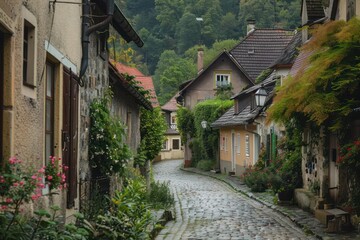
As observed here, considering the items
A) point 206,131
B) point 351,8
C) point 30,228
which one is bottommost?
point 30,228

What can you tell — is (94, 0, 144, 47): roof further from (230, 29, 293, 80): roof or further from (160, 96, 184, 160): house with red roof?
(160, 96, 184, 160): house with red roof

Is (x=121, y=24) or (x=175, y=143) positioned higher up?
(x=121, y=24)

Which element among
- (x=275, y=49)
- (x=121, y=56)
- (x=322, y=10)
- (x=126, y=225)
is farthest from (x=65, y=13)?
(x=275, y=49)

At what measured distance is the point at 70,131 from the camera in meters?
9.11

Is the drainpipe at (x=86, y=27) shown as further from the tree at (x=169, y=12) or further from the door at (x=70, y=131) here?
the tree at (x=169, y=12)

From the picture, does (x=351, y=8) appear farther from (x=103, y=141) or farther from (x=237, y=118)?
(x=237, y=118)

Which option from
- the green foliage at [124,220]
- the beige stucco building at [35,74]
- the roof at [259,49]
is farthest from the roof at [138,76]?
the beige stucco building at [35,74]

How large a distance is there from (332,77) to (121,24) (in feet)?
14.0

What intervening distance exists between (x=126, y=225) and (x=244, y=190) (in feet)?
59.8

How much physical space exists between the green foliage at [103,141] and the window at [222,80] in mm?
40223

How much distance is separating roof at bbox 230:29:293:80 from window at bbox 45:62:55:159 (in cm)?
4347

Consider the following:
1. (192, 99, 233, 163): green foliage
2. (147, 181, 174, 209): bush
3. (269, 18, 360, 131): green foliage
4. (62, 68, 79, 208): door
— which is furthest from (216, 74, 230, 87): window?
(62, 68, 79, 208): door

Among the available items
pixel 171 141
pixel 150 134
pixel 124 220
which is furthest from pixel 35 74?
pixel 171 141

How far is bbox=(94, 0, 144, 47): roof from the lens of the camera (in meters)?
11.1
